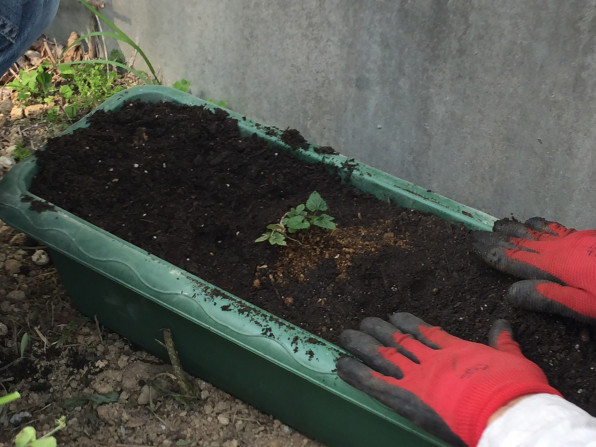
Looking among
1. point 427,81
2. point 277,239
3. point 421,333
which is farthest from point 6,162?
point 421,333

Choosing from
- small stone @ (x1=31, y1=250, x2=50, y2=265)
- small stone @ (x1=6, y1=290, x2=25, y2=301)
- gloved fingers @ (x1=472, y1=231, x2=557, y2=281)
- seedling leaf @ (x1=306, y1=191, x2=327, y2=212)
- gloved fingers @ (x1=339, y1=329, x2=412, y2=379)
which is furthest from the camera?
small stone @ (x1=31, y1=250, x2=50, y2=265)

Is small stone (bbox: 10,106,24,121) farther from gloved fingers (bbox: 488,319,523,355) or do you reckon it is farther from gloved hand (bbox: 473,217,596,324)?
gloved fingers (bbox: 488,319,523,355)

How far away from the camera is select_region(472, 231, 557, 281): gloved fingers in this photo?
159cm

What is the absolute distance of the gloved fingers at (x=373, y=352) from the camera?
4.47 feet

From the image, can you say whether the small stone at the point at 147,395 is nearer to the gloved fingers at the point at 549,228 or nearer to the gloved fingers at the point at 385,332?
the gloved fingers at the point at 385,332

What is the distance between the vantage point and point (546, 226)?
5.53ft

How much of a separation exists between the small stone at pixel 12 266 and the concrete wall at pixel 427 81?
0.99 meters

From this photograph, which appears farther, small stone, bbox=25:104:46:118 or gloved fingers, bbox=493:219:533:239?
small stone, bbox=25:104:46:118

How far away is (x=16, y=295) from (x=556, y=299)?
1.53 m

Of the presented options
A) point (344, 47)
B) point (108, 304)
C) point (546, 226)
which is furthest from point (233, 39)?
point (546, 226)

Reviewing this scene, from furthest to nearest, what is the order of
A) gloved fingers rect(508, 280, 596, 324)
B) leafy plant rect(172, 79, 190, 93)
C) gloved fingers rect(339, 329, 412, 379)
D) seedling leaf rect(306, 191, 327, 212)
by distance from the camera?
leafy plant rect(172, 79, 190, 93), seedling leaf rect(306, 191, 327, 212), gloved fingers rect(508, 280, 596, 324), gloved fingers rect(339, 329, 412, 379)

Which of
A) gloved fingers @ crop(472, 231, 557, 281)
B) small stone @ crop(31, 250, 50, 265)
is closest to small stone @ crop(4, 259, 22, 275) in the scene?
small stone @ crop(31, 250, 50, 265)

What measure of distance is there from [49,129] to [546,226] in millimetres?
1854

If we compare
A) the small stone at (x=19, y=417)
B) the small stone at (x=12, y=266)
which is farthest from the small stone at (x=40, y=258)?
the small stone at (x=19, y=417)
